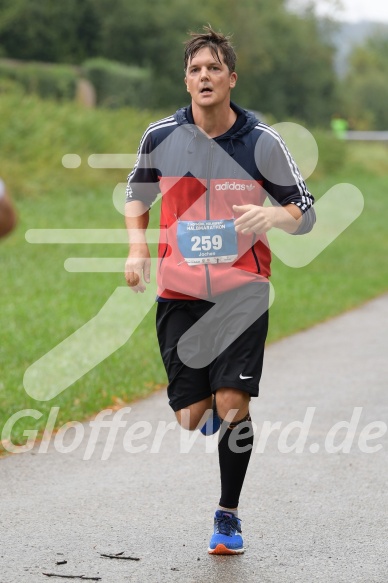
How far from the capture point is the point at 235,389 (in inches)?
197

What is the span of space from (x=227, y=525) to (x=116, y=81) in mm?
44302

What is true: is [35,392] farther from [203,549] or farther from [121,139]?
[121,139]

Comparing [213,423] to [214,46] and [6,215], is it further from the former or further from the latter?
[6,215]

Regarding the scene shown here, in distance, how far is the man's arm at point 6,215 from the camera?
267 cm

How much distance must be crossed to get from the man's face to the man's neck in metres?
0.04

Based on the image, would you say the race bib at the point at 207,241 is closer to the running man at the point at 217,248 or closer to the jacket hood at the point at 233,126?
the running man at the point at 217,248

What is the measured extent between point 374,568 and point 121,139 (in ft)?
72.4

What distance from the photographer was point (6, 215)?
269 centimetres

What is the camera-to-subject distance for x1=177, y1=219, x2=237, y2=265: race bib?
16.2 feet

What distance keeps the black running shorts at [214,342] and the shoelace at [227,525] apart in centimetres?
49

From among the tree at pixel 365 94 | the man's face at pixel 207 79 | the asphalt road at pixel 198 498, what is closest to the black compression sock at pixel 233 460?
the asphalt road at pixel 198 498

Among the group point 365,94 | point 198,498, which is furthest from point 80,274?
point 365,94

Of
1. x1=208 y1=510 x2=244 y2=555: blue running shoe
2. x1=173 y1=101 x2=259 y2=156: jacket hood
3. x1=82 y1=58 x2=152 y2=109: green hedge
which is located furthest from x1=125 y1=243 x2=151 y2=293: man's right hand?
x1=82 y1=58 x2=152 y2=109: green hedge

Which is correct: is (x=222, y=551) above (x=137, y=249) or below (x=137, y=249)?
below
